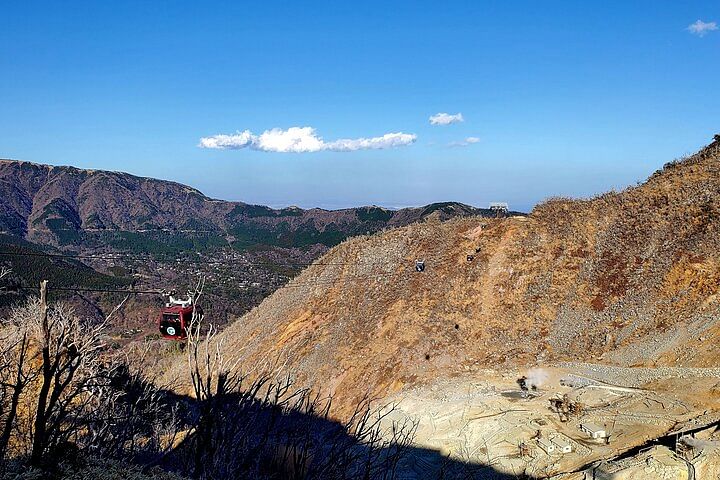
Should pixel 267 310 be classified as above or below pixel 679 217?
below

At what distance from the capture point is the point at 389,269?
1179 inches

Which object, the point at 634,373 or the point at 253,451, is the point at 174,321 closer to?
the point at 253,451

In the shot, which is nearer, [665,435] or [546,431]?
[665,435]

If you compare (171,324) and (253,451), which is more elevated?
(253,451)

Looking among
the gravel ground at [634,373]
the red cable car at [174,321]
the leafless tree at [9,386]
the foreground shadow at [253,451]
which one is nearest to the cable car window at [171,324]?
the red cable car at [174,321]

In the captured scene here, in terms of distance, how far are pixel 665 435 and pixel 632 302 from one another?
1072cm

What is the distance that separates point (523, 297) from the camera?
957 inches

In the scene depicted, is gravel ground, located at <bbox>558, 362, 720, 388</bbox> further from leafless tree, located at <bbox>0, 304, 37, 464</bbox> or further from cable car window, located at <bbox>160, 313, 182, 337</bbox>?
cable car window, located at <bbox>160, 313, 182, 337</bbox>

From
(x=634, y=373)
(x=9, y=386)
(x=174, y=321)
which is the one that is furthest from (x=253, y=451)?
(x=174, y=321)

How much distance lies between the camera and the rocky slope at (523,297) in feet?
63.9

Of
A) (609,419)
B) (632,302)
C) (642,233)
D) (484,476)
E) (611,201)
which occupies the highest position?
(611,201)

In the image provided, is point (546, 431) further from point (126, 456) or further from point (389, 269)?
point (389, 269)

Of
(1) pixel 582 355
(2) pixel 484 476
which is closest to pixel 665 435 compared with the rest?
(2) pixel 484 476

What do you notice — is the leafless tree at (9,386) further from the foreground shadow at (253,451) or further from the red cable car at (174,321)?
the red cable car at (174,321)
